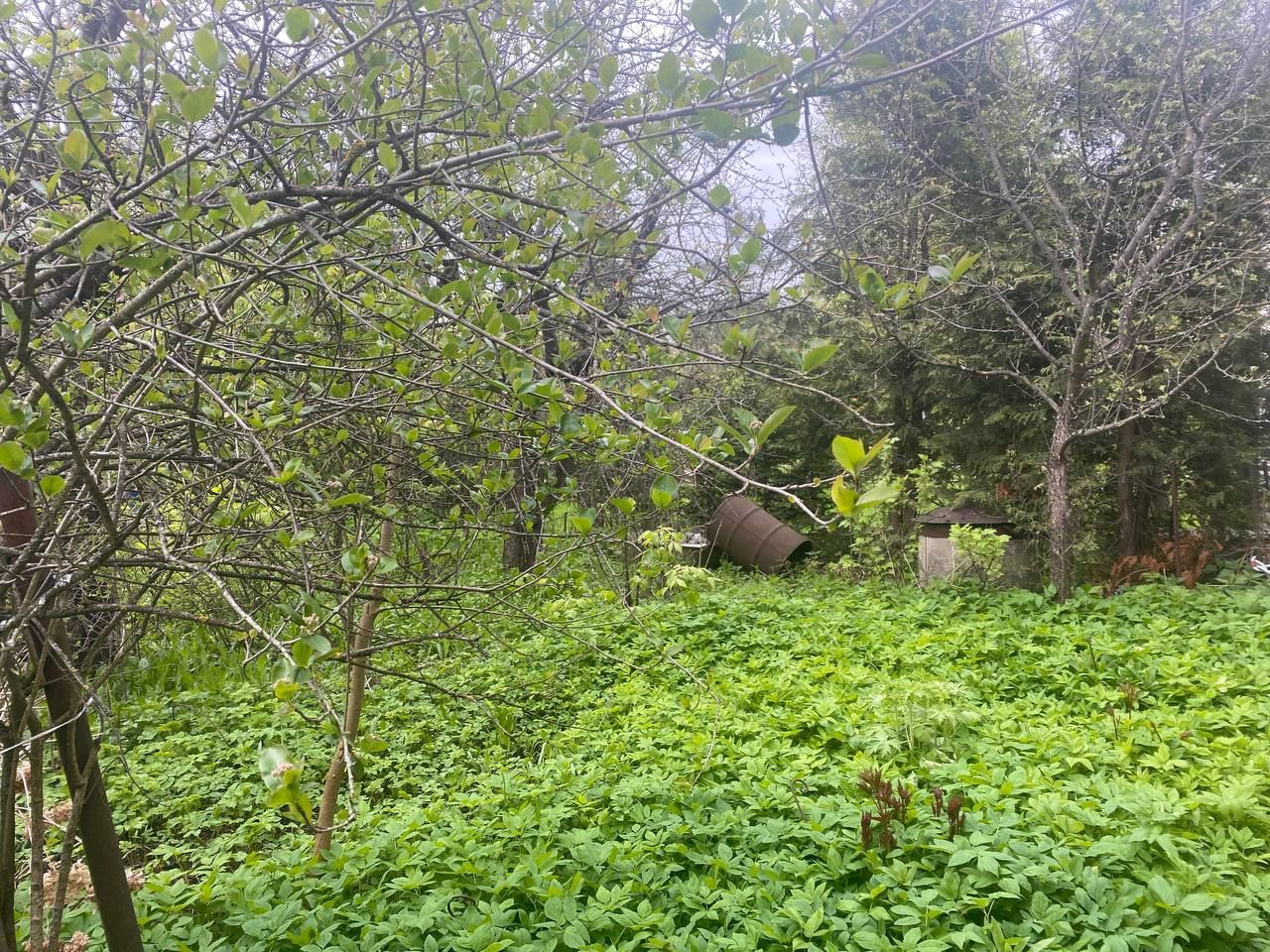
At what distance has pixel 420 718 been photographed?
449 centimetres

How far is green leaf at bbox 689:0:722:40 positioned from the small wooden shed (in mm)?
6092

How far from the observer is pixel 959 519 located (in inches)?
269

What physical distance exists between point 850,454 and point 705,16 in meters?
0.78

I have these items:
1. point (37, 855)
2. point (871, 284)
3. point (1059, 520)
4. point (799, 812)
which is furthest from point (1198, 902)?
point (1059, 520)

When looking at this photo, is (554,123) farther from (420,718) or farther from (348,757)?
(420,718)

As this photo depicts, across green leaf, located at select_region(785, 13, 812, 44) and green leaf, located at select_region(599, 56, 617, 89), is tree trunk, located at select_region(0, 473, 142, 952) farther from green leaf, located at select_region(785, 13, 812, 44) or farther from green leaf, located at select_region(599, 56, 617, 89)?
green leaf, located at select_region(785, 13, 812, 44)

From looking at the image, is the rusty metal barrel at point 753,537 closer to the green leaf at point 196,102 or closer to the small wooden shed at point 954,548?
the small wooden shed at point 954,548

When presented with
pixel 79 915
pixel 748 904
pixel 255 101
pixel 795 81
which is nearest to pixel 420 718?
pixel 79 915

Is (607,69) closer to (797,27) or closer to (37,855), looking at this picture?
(797,27)

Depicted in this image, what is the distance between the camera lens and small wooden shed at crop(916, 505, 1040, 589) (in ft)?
22.3

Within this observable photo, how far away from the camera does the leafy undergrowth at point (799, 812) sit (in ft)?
6.90

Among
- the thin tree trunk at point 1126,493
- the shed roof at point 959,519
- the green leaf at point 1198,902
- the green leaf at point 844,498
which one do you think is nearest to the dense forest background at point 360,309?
the green leaf at point 844,498

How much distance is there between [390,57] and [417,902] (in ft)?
7.81

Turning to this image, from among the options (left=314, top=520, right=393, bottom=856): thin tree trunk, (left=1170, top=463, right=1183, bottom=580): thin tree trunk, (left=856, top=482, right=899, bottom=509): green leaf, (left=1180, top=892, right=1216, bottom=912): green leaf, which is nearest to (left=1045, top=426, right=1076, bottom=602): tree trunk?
(left=1170, top=463, right=1183, bottom=580): thin tree trunk
